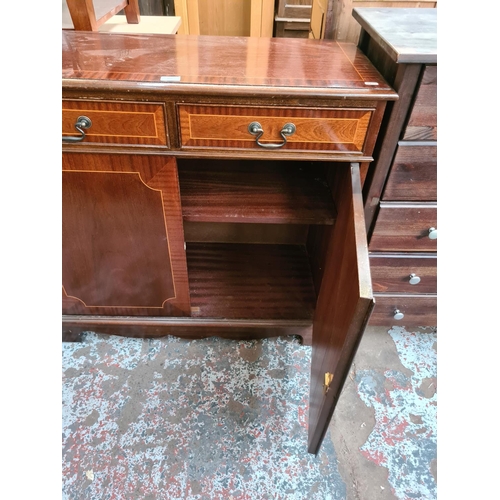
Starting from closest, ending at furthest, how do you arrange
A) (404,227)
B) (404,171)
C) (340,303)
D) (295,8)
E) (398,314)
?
(340,303) → (404,171) → (404,227) → (398,314) → (295,8)

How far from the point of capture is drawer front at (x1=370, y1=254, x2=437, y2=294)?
3.38 feet

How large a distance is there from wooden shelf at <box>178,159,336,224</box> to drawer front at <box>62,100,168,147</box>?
219mm

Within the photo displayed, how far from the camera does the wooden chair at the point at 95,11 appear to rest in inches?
38.5

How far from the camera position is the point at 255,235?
4.52 feet

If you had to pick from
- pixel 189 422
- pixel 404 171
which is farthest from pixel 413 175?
pixel 189 422

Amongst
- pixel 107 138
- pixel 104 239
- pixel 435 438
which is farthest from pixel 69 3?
pixel 435 438

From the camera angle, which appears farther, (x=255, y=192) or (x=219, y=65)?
(x=255, y=192)

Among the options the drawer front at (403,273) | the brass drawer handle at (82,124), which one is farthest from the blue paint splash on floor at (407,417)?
the brass drawer handle at (82,124)

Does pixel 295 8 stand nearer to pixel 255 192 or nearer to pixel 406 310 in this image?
pixel 255 192

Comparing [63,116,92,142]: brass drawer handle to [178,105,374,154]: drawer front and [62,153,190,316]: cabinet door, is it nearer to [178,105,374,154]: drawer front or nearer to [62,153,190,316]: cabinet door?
[62,153,190,316]: cabinet door

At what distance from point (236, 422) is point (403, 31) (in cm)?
101

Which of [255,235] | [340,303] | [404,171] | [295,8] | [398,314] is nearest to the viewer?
[340,303]

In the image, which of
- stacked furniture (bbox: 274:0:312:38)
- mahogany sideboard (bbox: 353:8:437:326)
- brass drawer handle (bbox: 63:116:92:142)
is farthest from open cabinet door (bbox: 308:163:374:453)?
stacked furniture (bbox: 274:0:312:38)

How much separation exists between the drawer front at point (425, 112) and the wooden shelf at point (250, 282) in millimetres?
562
